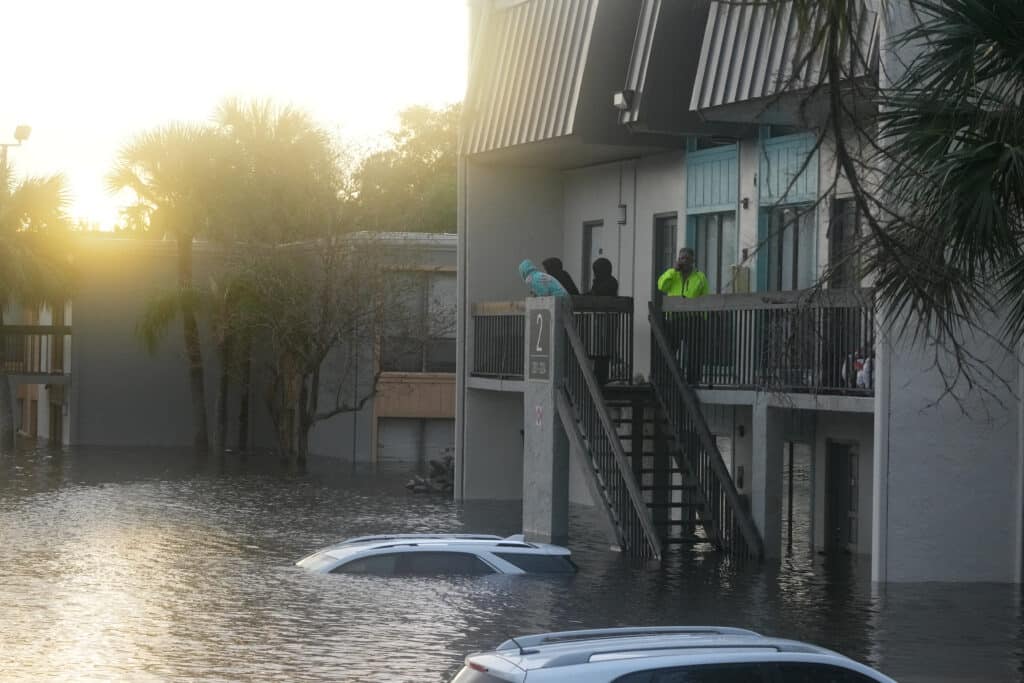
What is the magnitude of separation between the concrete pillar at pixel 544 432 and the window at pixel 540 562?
4123 mm

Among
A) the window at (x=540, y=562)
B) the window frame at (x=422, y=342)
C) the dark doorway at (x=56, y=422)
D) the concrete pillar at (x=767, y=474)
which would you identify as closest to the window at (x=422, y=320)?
the window frame at (x=422, y=342)

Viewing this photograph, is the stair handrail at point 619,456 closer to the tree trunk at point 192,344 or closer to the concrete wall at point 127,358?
the tree trunk at point 192,344

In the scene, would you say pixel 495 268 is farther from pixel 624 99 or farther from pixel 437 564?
pixel 437 564

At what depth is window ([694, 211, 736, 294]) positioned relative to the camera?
28.0m

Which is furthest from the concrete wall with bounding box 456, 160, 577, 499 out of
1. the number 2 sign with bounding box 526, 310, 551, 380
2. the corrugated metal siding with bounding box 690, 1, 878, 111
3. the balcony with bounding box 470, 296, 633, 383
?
the corrugated metal siding with bounding box 690, 1, 878, 111

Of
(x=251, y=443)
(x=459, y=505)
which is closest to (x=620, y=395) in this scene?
(x=459, y=505)

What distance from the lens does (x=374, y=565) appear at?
21312 millimetres

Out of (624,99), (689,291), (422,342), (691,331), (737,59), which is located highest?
(737,59)

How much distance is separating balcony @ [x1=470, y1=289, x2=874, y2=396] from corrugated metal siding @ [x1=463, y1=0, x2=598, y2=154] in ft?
10.8

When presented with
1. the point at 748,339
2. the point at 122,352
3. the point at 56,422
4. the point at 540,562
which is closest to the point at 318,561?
the point at 540,562

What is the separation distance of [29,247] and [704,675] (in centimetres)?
4300

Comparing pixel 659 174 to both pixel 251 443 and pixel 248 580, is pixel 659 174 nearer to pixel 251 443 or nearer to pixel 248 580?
pixel 248 580

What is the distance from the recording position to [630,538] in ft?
81.7

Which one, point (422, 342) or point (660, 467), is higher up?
point (422, 342)
